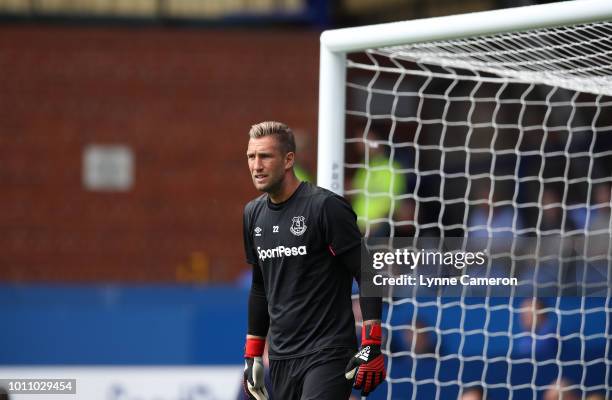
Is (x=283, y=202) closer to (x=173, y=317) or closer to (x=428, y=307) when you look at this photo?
(x=428, y=307)

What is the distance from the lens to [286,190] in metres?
4.40

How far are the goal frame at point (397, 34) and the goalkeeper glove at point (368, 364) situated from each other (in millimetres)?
1124

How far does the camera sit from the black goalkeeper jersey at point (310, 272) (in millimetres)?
4301

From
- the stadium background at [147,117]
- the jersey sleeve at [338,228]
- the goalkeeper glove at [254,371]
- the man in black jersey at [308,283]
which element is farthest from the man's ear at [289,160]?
the stadium background at [147,117]

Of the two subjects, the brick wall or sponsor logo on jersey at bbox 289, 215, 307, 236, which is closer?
sponsor logo on jersey at bbox 289, 215, 307, 236

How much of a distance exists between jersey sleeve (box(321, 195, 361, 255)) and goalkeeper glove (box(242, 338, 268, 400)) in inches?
26.8

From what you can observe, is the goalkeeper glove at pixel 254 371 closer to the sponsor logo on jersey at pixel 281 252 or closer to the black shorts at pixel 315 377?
the black shorts at pixel 315 377

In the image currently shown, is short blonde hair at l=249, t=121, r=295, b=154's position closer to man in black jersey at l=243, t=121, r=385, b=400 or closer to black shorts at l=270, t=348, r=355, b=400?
man in black jersey at l=243, t=121, r=385, b=400

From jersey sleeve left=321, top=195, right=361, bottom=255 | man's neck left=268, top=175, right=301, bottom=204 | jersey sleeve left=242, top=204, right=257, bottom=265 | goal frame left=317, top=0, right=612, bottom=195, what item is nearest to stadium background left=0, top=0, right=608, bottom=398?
goal frame left=317, top=0, right=612, bottom=195

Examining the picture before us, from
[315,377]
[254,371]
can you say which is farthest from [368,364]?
[254,371]

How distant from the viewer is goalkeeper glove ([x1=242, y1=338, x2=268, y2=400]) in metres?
4.66

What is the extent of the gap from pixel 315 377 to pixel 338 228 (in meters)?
0.61

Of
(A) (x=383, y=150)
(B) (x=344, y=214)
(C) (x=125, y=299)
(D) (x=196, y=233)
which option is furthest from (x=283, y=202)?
(D) (x=196, y=233)

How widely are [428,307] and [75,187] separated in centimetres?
719
